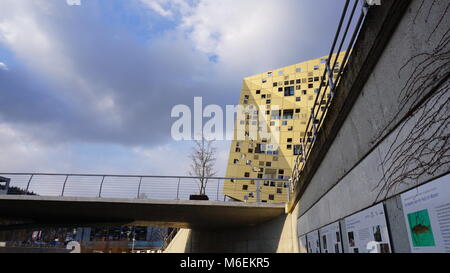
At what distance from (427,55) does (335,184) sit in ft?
11.3

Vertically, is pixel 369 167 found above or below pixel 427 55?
below

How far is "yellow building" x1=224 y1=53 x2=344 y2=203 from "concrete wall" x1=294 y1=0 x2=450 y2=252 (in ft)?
84.2

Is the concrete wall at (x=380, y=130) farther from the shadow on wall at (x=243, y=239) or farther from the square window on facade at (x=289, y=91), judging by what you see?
the square window on facade at (x=289, y=91)

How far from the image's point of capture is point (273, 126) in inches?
1314

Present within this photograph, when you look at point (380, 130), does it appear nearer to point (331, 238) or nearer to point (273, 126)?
point (331, 238)

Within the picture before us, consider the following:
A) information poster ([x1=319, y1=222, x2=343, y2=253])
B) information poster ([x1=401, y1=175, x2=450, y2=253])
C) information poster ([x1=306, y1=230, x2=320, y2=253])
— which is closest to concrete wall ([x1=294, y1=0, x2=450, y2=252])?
information poster ([x1=401, y1=175, x2=450, y2=253])

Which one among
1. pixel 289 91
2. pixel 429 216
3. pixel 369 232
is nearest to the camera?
pixel 429 216

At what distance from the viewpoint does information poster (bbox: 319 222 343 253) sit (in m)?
5.24

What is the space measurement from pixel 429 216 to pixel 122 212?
18.1 metres

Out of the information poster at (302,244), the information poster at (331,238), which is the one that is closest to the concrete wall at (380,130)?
the information poster at (331,238)

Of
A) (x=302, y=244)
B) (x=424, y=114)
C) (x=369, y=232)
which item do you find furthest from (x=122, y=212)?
(x=424, y=114)
